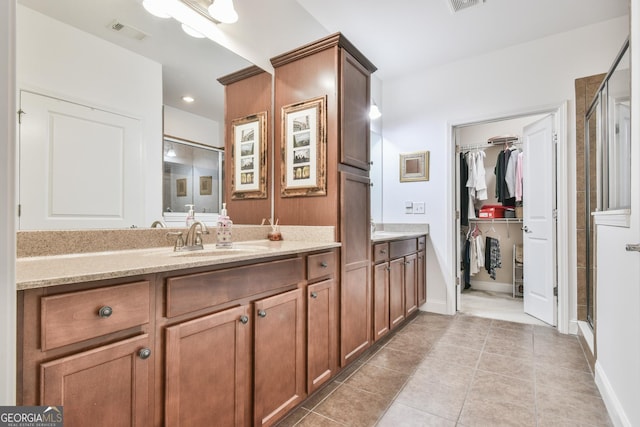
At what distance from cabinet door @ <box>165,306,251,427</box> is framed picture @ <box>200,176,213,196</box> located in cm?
87

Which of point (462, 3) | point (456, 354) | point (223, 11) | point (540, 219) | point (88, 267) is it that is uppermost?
point (462, 3)

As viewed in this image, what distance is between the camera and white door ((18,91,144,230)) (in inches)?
44.7

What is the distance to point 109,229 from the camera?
1.37 meters

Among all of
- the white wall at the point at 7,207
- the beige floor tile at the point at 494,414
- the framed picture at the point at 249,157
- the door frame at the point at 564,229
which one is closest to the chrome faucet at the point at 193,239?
the framed picture at the point at 249,157

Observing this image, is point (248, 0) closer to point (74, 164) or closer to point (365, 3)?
point (365, 3)

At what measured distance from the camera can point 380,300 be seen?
2420mm

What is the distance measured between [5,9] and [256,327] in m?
1.20

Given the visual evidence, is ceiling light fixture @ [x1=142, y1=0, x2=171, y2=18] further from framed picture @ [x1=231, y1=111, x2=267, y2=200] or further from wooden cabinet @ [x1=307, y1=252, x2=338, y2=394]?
wooden cabinet @ [x1=307, y1=252, x2=338, y2=394]

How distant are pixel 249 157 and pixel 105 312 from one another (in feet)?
5.00

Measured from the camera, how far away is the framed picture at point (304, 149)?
78.9 inches

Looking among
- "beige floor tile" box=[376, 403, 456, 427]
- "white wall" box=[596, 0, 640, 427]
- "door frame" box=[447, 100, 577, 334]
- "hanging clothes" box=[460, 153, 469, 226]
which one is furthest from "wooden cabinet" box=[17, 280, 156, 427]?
"hanging clothes" box=[460, 153, 469, 226]

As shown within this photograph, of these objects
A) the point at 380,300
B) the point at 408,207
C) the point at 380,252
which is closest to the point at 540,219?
the point at 408,207

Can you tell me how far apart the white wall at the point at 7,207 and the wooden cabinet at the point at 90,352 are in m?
0.15

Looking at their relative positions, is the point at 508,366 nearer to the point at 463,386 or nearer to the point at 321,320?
the point at 463,386
